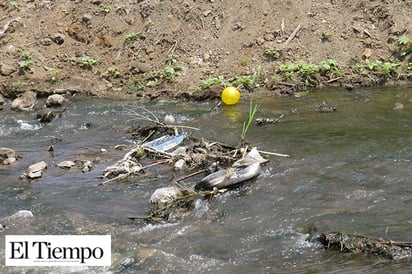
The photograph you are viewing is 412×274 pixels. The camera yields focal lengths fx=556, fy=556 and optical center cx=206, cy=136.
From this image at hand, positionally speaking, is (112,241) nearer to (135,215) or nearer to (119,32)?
(135,215)

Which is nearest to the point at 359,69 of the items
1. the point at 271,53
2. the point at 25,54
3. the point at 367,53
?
the point at 367,53

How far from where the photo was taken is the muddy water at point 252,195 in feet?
15.7

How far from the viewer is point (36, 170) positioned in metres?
7.61

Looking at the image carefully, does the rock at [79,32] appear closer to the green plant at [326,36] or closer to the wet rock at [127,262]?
the green plant at [326,36]

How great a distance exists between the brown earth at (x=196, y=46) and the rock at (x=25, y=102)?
21.7 inches

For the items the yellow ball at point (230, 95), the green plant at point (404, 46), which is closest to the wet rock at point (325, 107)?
the yellow ball at point (230, 95)

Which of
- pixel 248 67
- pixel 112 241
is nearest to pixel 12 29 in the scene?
pixel 248 67

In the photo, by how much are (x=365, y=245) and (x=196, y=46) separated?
9.47m

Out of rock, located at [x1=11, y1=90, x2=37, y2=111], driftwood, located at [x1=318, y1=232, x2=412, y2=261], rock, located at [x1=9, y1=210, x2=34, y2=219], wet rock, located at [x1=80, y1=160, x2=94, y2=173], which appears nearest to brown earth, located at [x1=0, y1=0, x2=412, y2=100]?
rock, located at [x1=11, y1=90, x2=37, y2=111]

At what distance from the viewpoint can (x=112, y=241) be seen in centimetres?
524

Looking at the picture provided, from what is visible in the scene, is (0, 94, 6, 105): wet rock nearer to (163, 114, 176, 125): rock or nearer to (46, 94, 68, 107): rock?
(46, 94, 68, 107): rock

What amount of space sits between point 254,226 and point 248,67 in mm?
7512

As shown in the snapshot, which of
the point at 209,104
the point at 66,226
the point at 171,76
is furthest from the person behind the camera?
the point at 171,76

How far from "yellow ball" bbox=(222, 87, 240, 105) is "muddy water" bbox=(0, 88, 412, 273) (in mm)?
653
